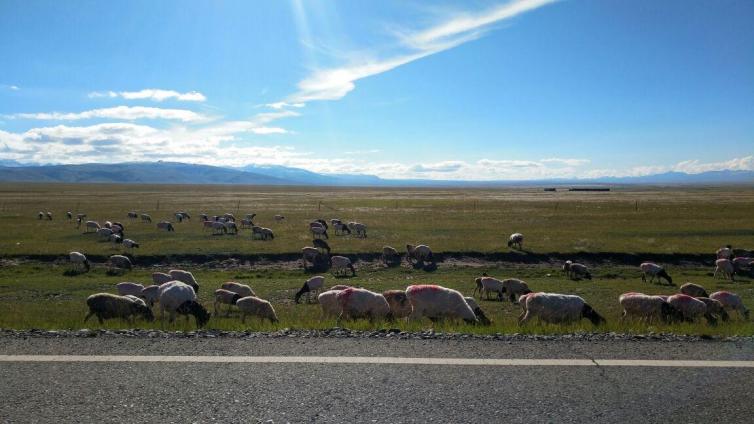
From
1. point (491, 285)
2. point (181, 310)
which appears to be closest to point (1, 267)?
point (181, 310)

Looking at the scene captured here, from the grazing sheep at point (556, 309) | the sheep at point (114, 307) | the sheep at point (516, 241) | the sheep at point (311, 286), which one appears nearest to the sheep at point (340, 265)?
the sheep at point (311, 286)

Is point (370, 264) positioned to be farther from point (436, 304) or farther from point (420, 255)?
point (436, 304)

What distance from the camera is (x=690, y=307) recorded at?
13734 millimetres

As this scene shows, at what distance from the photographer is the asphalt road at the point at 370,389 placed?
5.09 m

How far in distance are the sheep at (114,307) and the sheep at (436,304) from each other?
7.46 metres

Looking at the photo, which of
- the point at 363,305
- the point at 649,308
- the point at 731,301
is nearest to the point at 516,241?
the point at 731,301

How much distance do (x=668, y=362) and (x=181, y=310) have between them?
1190 centimetres

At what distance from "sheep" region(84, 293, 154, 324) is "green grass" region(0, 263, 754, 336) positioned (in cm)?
67

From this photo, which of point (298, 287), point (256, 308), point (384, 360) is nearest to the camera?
point (384, 360)

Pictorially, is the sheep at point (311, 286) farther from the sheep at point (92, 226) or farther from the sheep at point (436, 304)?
the sheep at point (92, 226)

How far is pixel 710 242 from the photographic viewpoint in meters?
33.3

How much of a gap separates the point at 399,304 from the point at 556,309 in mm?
4363

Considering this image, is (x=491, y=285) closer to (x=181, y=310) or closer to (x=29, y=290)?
(x=181, y=310)

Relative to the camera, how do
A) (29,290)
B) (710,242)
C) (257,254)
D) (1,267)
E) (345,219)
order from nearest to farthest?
(29,290) < (1,267) < (257,254) < (710,242) < (345,219)
